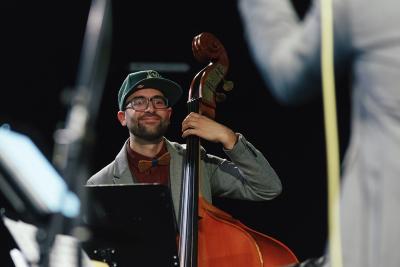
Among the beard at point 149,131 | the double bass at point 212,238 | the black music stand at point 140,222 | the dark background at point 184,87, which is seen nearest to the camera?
the black music stand at point 140,222

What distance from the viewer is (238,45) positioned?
362 cm

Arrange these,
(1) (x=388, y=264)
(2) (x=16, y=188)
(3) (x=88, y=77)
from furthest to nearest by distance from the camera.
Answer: (2) (x=16, y=188)
(3) (x=88, y=77)
(1) (x=388, y=264)

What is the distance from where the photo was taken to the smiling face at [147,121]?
305 centimetres

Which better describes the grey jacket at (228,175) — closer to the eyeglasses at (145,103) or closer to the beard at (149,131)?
the beard at (149,131)

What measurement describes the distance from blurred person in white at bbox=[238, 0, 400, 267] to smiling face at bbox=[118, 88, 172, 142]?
2.09 meters

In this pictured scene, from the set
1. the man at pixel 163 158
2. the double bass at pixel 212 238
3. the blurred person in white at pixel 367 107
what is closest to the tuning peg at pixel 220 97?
the double bass at pixel 212 238

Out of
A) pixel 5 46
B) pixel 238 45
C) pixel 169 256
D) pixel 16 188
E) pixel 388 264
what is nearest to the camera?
pixel 388 264

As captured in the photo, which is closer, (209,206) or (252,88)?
(209,206)

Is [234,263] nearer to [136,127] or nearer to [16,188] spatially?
[136,127]

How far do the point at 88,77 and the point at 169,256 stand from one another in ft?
3.90

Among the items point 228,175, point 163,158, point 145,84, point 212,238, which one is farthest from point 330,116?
point 145,84

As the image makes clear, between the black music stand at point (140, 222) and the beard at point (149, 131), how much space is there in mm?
987

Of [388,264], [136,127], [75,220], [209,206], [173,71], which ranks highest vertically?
[173,71]

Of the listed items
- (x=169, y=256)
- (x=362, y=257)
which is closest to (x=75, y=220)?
(x=362, y=257)
